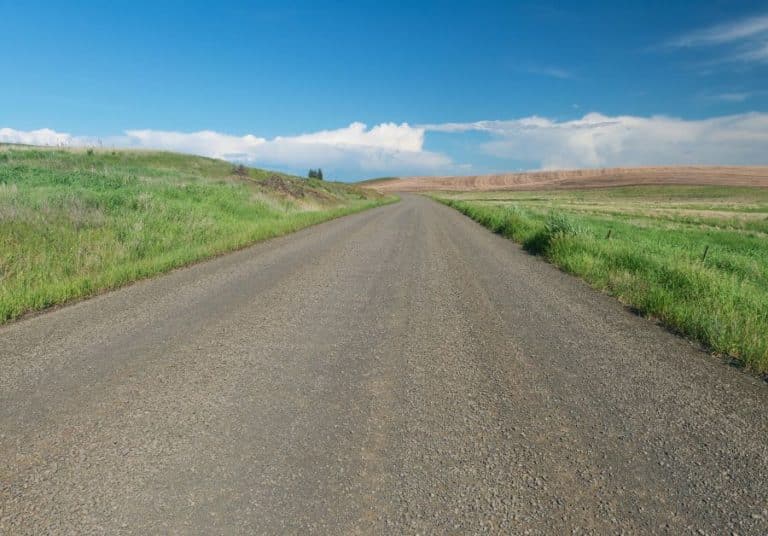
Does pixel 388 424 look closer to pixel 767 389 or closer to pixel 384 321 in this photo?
pixel 384 321

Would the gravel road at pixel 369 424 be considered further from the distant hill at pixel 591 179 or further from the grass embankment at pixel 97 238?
the distant hill at pixel 591 179

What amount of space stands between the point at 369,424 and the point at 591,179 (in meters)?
141

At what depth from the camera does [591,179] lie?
418 ft

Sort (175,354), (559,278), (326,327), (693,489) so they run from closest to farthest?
(693,489)
(175,354)
(326,327)
(559,278)

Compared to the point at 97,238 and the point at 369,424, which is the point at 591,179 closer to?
the point at 97,238

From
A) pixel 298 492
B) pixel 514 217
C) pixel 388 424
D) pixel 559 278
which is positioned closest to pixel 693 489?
pixel 388 424

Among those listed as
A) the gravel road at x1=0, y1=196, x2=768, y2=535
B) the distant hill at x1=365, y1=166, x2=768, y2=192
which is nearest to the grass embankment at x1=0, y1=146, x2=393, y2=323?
the gravel road at x1=0, y1=196, x2=768, y2=535

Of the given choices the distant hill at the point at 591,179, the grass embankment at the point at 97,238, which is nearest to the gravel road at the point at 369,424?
the grass embankment at the point at 97,238

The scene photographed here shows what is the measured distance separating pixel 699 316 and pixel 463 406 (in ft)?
13.1

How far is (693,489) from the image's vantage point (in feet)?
8.48

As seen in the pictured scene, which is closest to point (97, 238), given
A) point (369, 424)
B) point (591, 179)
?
point (369, 424)

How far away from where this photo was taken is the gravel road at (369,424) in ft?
7.77

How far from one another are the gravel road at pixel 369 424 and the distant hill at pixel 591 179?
11139cm

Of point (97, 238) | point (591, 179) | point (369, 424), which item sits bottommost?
point (369, 424)
